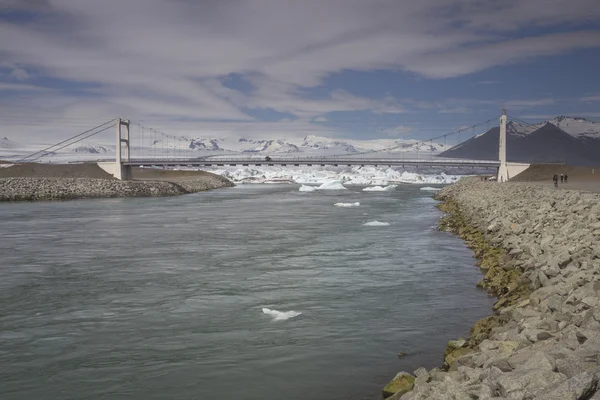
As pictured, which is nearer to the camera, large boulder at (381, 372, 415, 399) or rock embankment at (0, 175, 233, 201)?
large boulder at (381, 372, 415, 399)

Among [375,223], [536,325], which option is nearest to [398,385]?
[536,325]

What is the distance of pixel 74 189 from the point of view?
64562mm

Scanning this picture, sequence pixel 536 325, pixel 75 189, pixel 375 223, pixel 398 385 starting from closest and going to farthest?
pixel 398 385 < pixel 536 325 < pixel 375 223 < pixel 75 189

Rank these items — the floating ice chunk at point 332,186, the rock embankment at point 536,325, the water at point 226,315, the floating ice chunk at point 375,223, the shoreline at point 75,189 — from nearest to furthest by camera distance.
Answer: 1. the rock embankment at point 536,325
2. the water at point 226,315
3. the floating ice chunk at point 375,223
4. the shoreline at point 75,189
5. the floating ice chunk at point 332,186

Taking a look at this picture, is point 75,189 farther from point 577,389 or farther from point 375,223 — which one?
point 577,389

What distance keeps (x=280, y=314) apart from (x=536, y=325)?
5269 millimetres

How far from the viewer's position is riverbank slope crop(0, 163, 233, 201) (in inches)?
2368

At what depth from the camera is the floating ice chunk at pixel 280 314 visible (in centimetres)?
1123

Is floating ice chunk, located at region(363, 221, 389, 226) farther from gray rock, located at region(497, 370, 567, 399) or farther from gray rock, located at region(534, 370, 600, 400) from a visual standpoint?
gray rock, located at region(534, 370, 600, 400)

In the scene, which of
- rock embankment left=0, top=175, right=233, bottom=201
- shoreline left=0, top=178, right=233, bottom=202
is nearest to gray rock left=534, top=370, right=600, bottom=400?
shoreline left=0, top=178, right=233, bottom=202

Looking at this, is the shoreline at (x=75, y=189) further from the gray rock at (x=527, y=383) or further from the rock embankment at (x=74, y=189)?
the gray rock at (x=527, y=383)

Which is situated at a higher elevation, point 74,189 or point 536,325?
point 74,189

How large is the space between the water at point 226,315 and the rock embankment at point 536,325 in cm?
89

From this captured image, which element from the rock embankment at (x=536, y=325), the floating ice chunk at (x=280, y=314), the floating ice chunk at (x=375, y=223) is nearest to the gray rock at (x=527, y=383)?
the rock embankment at (x=536, y=325)
